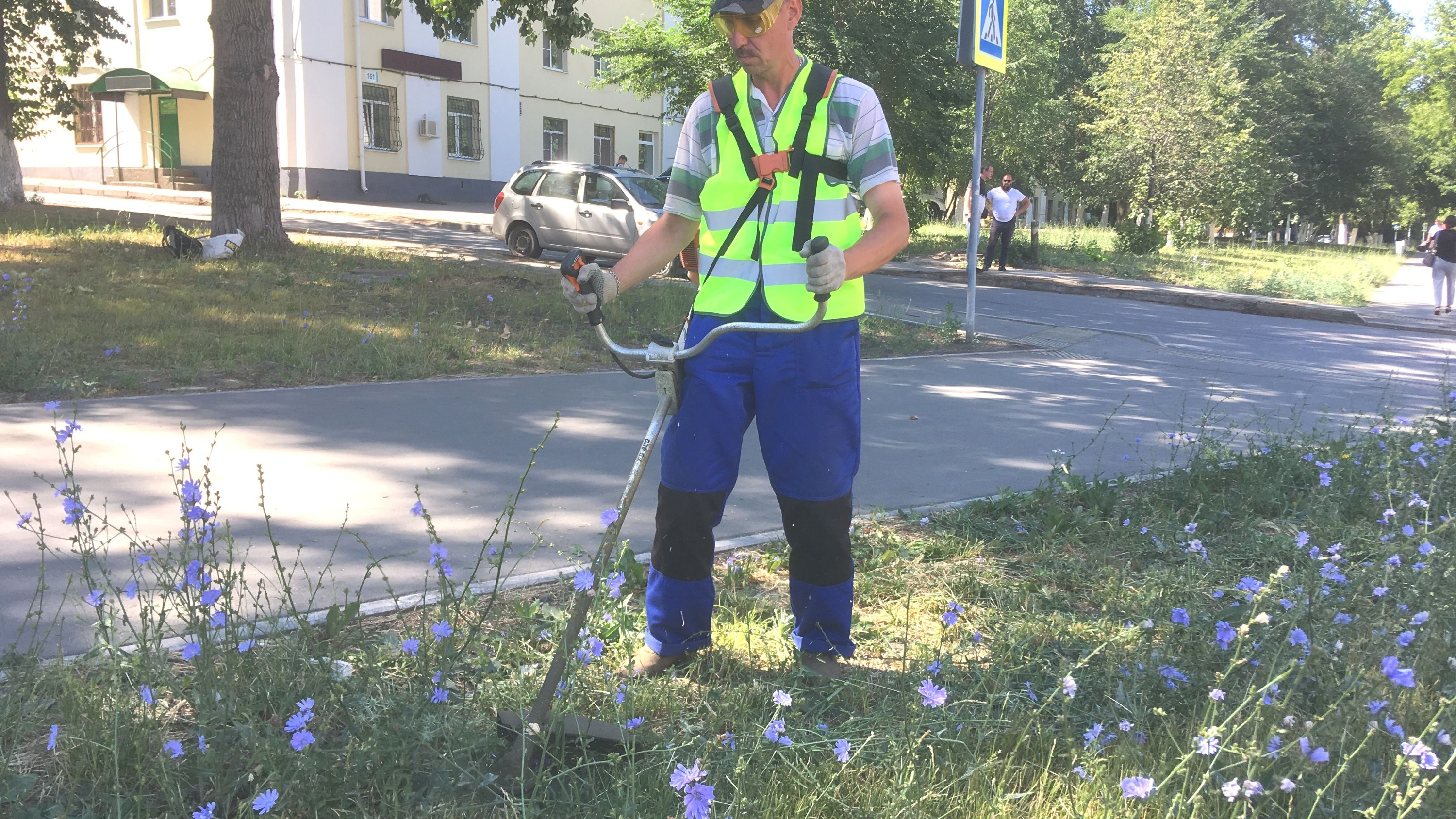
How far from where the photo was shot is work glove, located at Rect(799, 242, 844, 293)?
7.47 ft

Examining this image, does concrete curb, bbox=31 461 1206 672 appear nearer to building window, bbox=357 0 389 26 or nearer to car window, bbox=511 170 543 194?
car window, bbox=511 170 543 194

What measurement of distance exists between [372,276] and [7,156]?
14.1 meters

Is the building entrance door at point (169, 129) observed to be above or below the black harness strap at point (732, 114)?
above

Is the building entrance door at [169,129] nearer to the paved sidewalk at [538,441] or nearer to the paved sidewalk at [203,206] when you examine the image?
the paved sidewalk at [203,206]

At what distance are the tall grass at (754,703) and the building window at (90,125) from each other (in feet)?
111

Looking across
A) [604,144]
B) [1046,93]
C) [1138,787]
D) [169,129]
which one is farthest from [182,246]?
[604,144]

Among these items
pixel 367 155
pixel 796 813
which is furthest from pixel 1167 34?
pixel 796 813

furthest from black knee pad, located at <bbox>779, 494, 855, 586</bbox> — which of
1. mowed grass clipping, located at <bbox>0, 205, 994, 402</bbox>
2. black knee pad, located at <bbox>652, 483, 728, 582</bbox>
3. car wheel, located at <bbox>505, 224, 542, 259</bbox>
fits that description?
car wheel, located at <bbox>505, 224, 542, 259</bbox>

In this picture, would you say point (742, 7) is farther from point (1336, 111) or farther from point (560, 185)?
point (1336, 111)

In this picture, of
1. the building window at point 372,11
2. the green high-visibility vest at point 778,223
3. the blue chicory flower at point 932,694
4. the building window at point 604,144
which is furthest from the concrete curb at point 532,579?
the building window at point 604,144

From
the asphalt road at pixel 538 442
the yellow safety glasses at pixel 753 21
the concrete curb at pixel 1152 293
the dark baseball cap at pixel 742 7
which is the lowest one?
the asphalt road at pixel 538 442

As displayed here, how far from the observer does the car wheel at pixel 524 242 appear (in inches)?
649

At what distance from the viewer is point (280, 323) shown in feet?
26.8

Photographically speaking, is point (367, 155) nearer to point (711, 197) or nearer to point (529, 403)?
point (529, 403)
